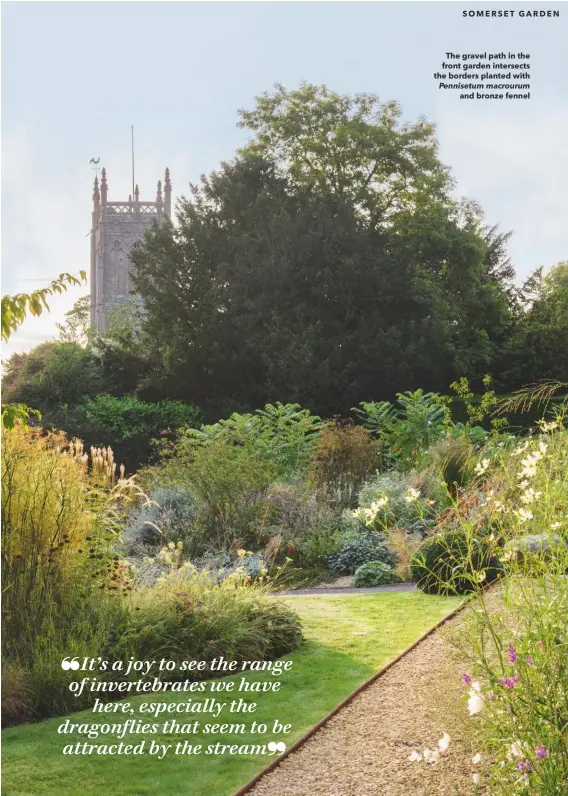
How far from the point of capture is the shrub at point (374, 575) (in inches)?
278

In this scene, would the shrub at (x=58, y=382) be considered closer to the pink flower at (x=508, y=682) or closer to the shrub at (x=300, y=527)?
the shrub at (x=300, y=527)

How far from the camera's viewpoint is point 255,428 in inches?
453

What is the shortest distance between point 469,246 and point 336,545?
12.4 meters

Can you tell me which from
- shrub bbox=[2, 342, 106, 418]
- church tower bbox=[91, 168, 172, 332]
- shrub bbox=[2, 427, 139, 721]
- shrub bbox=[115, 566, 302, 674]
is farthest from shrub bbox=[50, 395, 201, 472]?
church tower bbox=[91, 168, 172, 332]

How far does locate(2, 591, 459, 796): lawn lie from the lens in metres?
3.29

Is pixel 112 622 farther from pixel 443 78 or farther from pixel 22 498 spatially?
pixel 443 78

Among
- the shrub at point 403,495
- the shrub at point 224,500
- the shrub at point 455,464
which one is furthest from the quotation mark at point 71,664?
the shrub at point 455,464

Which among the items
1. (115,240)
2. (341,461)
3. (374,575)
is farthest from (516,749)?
(115,240)

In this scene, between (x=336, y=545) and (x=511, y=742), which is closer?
(x=511, y=742)

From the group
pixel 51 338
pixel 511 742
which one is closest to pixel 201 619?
pixel 511 742

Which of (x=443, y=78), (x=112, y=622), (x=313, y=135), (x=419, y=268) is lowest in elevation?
(x=112, y=622)

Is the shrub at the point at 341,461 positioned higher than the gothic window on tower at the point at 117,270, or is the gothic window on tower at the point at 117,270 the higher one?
the gothic window on tower at the point at 117,270

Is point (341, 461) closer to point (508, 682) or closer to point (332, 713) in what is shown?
point (332, 713)

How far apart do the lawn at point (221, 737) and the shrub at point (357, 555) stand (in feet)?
6.44
